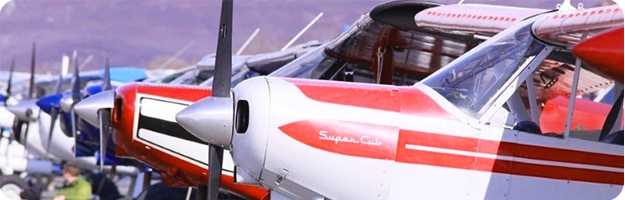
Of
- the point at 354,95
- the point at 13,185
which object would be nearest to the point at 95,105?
the point at 354,95

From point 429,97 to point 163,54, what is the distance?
33.1m

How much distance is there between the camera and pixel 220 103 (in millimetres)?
6629

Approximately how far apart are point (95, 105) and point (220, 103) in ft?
9.52

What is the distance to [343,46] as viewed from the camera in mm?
9586

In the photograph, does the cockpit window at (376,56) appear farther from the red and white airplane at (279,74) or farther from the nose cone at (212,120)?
the nose cone at (212,120)

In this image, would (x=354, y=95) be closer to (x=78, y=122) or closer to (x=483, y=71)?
(x=483, y=71)

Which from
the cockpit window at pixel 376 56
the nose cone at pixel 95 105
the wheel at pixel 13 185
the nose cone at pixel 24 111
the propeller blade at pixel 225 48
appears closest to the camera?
the propeller blade at pixel 225 48

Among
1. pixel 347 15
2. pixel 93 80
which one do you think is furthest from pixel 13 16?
pixel 347 15

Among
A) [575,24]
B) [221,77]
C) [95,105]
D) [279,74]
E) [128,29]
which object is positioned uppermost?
[575,24]

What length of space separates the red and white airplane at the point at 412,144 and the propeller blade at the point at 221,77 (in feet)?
2.21

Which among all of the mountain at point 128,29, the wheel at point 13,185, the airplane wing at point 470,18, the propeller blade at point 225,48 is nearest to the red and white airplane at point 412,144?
the propeller blade at point 225,48

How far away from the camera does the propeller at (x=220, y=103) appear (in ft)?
21.5

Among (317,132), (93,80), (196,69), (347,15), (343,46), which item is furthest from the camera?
(93,80)

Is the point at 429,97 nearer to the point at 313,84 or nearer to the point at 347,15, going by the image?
the point at 313,84
